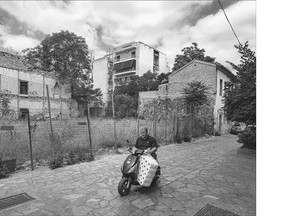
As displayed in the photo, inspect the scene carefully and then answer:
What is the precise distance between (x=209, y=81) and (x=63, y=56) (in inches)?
834

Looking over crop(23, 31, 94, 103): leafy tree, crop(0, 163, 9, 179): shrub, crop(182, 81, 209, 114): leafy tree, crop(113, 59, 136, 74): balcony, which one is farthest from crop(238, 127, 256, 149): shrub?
crop(113, 59, 136, 74): balcony

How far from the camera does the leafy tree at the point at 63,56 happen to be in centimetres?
2786

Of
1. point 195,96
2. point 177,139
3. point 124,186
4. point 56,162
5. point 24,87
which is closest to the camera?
point 124,186

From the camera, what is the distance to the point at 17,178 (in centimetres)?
504

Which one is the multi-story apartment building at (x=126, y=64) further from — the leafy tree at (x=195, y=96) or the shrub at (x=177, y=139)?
the shrub at (x=177, y=139)

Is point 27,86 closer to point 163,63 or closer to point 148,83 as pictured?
point 148,83

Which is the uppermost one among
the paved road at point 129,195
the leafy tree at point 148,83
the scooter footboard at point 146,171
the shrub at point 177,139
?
the leafy tree at point 148,83

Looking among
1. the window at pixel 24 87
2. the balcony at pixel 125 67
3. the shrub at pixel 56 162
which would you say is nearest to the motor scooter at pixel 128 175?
Answer: the shrub at pixel 56 162

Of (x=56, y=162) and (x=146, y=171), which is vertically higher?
(x=146, y=171)

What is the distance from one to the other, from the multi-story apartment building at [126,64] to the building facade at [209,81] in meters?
22.1

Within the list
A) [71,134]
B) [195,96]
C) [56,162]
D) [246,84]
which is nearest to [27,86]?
[71,134]

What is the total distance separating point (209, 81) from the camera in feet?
67.9

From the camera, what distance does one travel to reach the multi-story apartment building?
151 feet

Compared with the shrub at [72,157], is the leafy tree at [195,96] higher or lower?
higher
